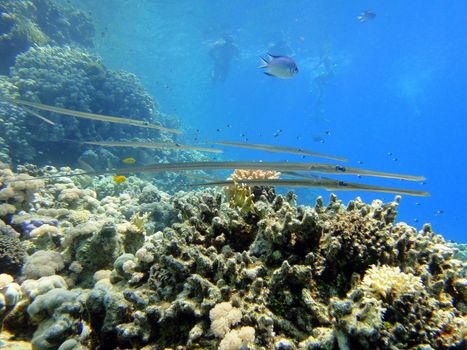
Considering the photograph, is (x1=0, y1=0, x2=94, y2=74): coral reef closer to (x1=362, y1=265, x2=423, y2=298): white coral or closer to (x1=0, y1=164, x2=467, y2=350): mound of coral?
(x1=0, y1=164, x2=467, y2=350): mound of coral

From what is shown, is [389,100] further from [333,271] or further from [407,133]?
[333,271]

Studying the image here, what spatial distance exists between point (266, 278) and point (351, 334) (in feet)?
2.89

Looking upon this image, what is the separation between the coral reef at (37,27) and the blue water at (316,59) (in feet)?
6.35

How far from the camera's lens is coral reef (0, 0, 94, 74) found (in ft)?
52.9

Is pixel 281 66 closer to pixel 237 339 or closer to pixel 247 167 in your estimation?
pixel 247 167

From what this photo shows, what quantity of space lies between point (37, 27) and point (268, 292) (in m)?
22.8

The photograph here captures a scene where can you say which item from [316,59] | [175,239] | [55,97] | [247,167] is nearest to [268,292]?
[175,239]

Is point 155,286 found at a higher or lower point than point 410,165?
lower

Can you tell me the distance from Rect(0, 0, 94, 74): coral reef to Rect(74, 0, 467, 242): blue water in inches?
76.2

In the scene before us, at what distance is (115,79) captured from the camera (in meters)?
16.2

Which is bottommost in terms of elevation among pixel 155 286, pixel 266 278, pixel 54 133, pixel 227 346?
pixel 227 346

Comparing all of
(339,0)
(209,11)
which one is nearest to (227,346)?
(339,0)

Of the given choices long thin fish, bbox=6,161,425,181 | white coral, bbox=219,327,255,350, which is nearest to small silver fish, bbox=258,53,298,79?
long thin fish, bbox=6,161,425,181

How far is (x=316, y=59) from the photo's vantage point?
160 feet
